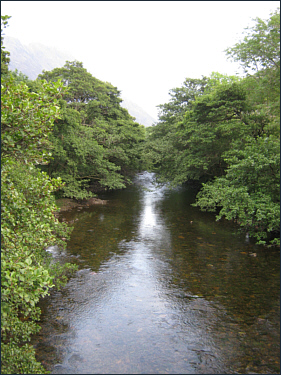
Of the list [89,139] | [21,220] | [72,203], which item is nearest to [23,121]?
[21,220]

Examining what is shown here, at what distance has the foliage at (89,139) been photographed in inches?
918

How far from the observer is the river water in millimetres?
6598

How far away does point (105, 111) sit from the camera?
1474 inches

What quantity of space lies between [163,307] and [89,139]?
20.4 metres

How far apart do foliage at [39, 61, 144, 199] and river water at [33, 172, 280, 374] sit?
875 centimetres

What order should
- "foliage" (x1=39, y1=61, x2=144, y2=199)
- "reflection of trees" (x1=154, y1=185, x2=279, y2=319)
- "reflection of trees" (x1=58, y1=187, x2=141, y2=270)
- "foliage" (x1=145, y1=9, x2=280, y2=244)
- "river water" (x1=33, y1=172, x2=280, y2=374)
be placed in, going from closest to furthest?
"river water" (x1=33, y1=172, x2=280, y2=374)
"reflection of trees" (x1=154, y1=185, x2=279, y2=319)
"foliage" (x1=145, y1=9, x2=280, y2=244)
"reflection of trees" (x1=58, y1=187, x2=141, y2=270)
"foliage" (x1=39, y1=61, x2=144, y2=199)

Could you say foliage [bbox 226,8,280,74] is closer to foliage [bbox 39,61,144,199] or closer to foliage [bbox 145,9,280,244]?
foliage [bbox 145,9,280,244]

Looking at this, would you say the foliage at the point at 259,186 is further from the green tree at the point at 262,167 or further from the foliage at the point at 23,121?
the foliage at the point at 23,121

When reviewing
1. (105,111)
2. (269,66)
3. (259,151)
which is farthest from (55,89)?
(105,111)

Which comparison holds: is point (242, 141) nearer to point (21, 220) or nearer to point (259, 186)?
point (259, 186)

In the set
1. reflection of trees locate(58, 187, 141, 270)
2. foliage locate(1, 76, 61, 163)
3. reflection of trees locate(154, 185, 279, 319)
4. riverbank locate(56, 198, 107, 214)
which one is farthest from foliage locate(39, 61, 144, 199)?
reflection of trees locate(154, 185, 279, 319)

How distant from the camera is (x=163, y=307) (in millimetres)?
9094

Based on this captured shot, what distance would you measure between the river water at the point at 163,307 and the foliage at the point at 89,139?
8750mm

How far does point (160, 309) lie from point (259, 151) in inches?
310
